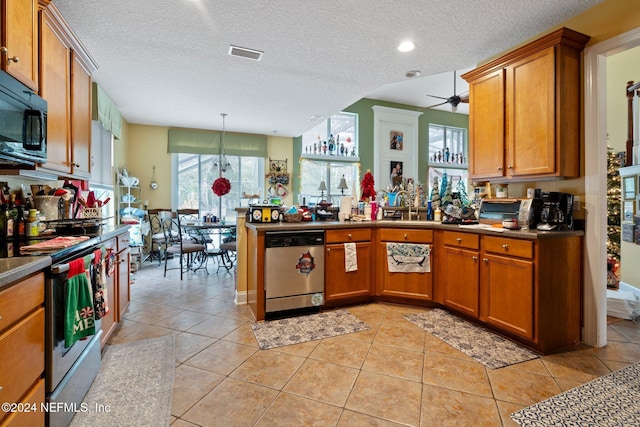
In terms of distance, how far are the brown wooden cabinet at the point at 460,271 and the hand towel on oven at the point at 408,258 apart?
158 millimetres

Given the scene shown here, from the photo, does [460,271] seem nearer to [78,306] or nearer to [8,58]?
[78,306]

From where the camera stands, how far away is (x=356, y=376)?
6.42 feet

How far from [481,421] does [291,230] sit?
1950 mm

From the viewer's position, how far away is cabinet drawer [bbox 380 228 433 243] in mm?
3121

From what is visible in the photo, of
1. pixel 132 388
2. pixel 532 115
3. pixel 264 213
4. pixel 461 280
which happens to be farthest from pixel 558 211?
pixel 132 388

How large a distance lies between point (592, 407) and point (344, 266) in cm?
199

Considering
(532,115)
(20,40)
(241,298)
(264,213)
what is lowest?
(241,298)

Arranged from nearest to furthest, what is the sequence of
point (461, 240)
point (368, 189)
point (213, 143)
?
point (461, 240) → point (368, 189) → point (213, 143)

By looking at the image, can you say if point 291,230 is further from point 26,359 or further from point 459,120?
point 459,120

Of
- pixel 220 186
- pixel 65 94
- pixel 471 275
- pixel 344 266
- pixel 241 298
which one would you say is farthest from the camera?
pixel 220 186

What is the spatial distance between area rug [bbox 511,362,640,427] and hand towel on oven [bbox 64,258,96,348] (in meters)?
2.26

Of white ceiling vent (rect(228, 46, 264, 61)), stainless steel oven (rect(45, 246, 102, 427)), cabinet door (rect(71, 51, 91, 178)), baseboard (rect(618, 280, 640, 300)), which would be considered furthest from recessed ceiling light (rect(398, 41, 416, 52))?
baseboard (rect(618, 280, 640, 300))

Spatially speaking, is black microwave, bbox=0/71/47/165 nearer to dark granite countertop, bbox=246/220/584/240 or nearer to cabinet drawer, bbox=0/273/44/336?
cabinet drawer, bbox=0/273/44/336

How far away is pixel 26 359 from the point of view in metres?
1.19
